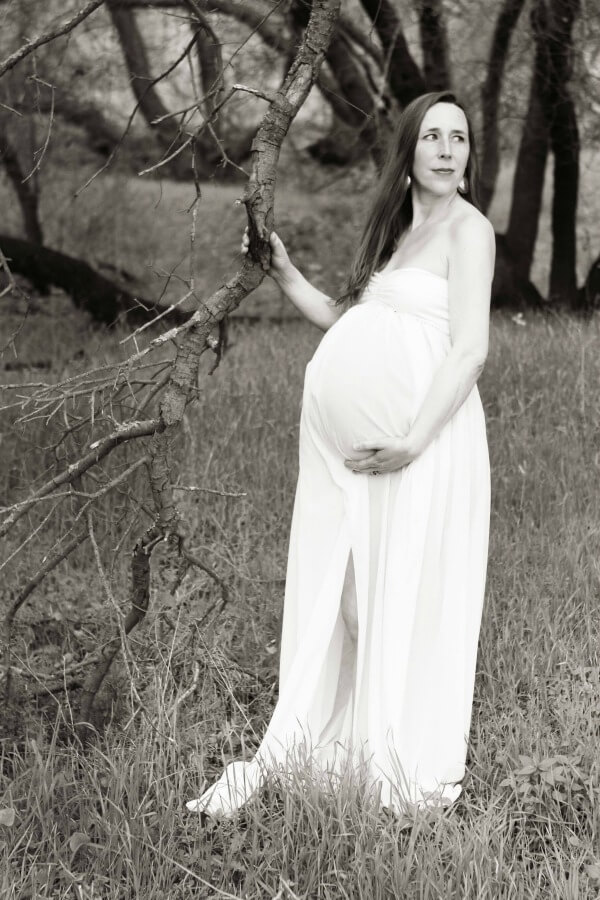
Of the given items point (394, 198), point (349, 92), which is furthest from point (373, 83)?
point (394, 198)

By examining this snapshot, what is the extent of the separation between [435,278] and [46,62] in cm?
671

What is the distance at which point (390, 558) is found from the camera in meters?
2.78

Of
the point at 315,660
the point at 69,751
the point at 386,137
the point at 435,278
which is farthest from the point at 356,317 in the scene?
the point at 386,137

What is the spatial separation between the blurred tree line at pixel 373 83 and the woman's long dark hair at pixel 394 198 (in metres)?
3.96

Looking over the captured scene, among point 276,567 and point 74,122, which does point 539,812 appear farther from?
point 74,122

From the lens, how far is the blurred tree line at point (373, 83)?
24.0 feet

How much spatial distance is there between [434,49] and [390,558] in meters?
6.07

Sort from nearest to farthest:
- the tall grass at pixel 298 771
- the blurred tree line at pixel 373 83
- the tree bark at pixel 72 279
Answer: the tall grass at pixel 298 771, the blurred tree line at pixel 373 83, the tree bark at pixel 72 279

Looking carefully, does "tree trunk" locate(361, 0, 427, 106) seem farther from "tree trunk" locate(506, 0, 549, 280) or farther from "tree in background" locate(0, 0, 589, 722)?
"tree trunk" locate(506, 0, 549, 280)

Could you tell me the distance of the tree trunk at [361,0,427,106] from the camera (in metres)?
7.38

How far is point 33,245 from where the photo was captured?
8742 mm

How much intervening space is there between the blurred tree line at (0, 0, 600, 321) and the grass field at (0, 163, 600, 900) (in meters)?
3.03

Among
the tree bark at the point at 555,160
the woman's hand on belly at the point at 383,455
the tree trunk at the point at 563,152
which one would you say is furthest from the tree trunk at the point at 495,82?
the woman's hand on belly at the point at 383,455

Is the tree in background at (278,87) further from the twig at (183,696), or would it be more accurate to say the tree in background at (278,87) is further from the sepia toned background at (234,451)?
the twig at (183,696)
